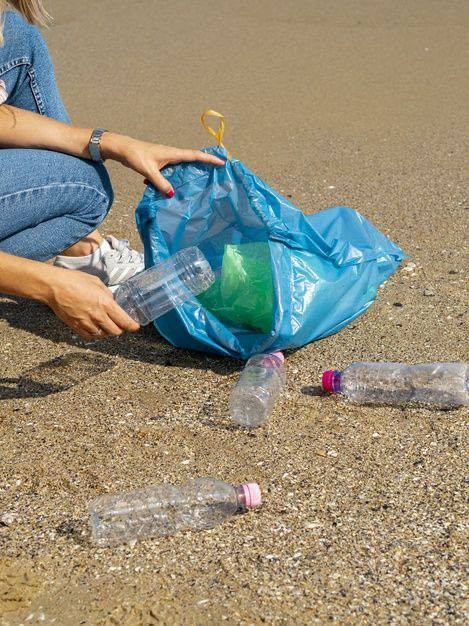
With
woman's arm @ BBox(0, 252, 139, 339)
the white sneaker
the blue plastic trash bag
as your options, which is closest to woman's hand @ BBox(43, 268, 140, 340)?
woman's arm @ BBox(0, 252, 139, 339)

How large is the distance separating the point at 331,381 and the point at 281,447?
1.10 ft

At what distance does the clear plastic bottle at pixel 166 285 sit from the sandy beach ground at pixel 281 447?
0.21m

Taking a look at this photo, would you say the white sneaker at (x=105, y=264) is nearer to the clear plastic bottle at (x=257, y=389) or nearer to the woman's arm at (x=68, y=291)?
the clear plastic bottle at (x=257, y=389)

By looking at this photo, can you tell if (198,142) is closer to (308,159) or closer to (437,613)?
(308,159)

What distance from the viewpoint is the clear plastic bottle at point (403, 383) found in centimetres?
309

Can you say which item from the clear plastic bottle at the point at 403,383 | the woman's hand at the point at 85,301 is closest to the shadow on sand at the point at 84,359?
the clear plastic bottle at the point at 403,383

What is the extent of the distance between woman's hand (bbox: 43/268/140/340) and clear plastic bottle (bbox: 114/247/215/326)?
1.61 ft

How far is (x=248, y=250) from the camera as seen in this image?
3.37 meters

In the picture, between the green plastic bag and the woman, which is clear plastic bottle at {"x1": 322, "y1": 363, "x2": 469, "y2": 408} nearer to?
the green plastic bag

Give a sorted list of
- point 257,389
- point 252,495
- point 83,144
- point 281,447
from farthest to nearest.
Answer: point 83,144 → point 257,389 → point 281,447 → point 252,495

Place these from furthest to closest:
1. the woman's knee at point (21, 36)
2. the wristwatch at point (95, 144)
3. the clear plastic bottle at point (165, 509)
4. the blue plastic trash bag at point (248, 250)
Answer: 1. the woman's knee at point (21, 36)
2. the wristwatch at point (95, 144)
3. the blue plastic trash bag at point (248, 250)
4. the clear plastic bottle at point (165, 509)

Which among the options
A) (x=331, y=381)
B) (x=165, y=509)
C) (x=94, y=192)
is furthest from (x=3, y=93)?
(x=165, y=509)

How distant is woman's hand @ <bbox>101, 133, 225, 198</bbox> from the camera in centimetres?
333

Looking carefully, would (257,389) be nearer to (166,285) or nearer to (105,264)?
(166,285)
